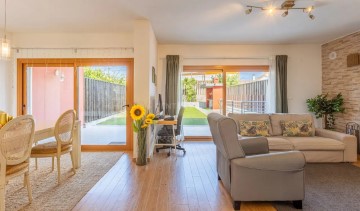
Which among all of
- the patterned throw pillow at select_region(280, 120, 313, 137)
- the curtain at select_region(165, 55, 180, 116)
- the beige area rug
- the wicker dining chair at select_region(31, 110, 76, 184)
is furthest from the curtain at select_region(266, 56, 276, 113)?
the wicker dining chair at select_region(31, 110, 76, 184)

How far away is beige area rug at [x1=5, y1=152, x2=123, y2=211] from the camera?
248 cm

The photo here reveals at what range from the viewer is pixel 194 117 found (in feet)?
20.7

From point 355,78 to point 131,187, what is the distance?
16.1ft

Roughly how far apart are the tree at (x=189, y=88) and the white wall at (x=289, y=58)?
1.68ft

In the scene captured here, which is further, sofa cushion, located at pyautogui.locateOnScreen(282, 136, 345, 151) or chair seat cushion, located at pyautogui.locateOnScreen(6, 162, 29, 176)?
sofa cushion, located at pyautogui.locateOnScreen(282, 136, 345, 151)

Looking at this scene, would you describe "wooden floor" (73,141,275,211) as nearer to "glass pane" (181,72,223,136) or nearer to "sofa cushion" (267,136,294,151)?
"sofa cushion" (267,136,294,151)

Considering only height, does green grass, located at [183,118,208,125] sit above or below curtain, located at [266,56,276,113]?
below

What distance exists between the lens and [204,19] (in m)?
4.06

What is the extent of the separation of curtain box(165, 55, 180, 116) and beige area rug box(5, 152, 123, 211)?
2111 mm

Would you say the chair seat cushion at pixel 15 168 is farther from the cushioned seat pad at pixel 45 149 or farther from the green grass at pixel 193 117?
the green grass at pixel 193 117

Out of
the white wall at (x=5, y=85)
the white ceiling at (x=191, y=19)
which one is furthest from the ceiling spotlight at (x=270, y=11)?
the white wall at (x=5, y=85)

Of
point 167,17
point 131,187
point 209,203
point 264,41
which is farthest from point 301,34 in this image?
point 131,187

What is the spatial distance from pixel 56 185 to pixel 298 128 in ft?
13.6

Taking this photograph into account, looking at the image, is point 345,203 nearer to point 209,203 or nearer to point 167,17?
point 209,203
